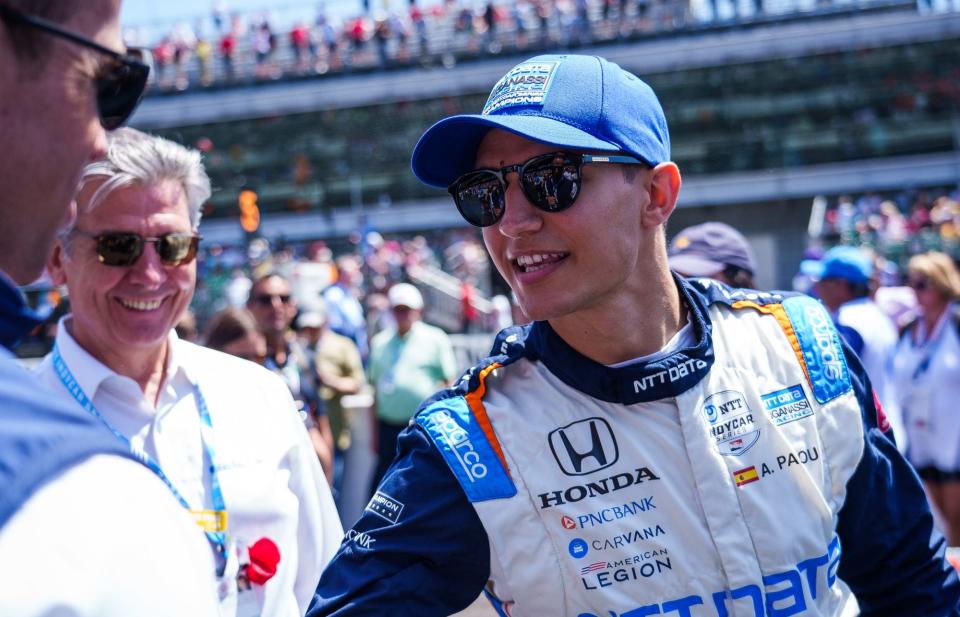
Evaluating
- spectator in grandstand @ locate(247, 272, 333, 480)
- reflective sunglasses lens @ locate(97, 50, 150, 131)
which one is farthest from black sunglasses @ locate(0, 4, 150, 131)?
spectator in grandstand @ locate(247, 272, 333, 480)

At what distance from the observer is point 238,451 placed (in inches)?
87.0

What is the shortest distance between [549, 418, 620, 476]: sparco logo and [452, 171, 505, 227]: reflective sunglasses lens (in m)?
0.42

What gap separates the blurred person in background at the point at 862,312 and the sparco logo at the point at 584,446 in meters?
3.88

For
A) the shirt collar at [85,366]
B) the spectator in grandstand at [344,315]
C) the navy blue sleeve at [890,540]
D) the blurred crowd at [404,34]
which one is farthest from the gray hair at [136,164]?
the blurred crowd at [404,34]

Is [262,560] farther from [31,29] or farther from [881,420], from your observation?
[31,29]

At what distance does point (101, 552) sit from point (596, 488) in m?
0.99

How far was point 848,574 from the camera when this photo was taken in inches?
71.5

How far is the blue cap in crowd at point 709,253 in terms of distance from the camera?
3.55m

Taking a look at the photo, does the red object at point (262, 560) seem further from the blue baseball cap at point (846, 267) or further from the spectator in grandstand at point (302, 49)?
the spectator in grandstand at point (302, 49)

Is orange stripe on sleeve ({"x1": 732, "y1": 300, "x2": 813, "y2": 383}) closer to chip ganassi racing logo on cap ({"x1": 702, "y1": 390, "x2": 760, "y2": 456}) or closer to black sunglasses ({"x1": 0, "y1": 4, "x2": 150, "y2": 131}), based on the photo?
chip ganassi racing logo on cap ({"x1": 702, "y1": 390, "x2": 760, "y2": 456})

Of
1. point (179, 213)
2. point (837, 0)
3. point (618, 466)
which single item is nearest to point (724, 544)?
point (618, 466)

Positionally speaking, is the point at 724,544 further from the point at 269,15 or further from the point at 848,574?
the point at 269,15

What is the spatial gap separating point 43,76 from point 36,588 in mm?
518

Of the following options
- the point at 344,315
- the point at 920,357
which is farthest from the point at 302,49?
the point at 920,357
